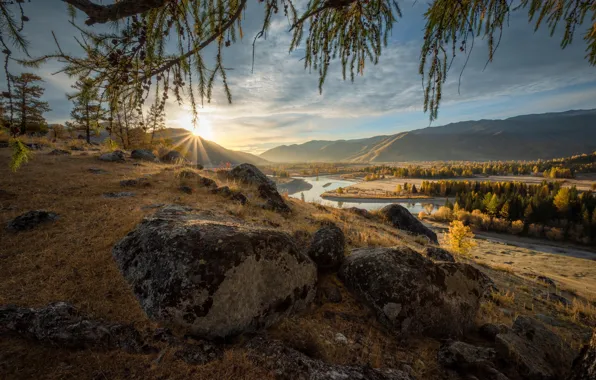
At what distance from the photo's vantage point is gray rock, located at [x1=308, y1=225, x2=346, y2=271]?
19.1 ft

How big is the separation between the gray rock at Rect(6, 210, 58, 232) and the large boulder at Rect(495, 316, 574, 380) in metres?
10.6

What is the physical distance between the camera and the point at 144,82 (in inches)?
107

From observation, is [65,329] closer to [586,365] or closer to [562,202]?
[586,365]

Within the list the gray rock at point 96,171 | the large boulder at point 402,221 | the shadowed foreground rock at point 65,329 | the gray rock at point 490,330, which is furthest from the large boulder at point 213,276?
the large boulder at point 402,221

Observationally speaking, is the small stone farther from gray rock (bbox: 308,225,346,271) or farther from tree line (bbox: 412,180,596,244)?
tree line (bbox: 412,180,596,244)

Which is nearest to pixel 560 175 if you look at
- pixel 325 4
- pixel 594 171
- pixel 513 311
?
pixel 594 171

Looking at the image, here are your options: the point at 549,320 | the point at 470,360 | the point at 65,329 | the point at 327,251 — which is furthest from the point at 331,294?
the point at 549,320

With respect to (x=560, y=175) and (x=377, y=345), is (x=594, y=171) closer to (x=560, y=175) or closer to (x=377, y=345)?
(x=560, y=175)

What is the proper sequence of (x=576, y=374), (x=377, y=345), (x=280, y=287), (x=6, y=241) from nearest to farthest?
1. (x=576, y=374)
2. (x=377, y=345)
3. (x=280, y=287)
4. (x=6, y=241)

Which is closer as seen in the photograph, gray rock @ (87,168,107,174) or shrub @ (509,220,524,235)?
gray rock @ (87,168,107,174)

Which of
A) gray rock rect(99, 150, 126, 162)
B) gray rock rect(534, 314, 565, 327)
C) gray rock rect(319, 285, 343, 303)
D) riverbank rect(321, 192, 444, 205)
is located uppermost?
gray rock rect(99, 150, 126, 162)

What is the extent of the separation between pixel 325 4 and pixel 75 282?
5951mm

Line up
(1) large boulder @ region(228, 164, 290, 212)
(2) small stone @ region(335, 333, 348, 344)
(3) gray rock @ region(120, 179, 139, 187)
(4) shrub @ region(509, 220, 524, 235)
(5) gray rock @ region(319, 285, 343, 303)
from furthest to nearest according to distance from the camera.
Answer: (4) shrub @ region(509, 220, 524, 235)
(1) large boulder @ region(228, 164, 290, 212)
(3) gray rock @ region(120, 179, 139, 187)
(5) gray rock @ region(319, 285, 343, 303)
(2) small stone @ region(335, 333, 348, 344)

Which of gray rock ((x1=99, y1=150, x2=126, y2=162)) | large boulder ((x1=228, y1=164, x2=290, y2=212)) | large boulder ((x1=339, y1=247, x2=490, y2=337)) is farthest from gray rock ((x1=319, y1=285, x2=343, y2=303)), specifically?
gray rock ((x1=99, y1=150, x2=126, y2=162))
